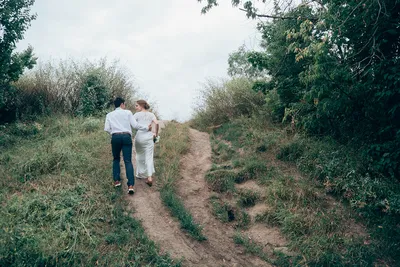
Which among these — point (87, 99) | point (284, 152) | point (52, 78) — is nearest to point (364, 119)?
point (284, 152)

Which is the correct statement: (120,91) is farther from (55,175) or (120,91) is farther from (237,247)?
(237,247)

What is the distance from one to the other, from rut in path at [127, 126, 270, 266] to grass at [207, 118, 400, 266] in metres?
0.32

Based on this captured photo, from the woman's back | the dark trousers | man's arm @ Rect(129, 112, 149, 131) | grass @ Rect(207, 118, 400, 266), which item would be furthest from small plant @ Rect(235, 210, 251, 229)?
man's arm @ Rect(129, 112, 149, 131)

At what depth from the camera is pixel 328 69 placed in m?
6.64

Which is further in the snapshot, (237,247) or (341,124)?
(341,124)

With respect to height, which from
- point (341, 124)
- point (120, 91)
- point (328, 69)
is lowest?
point (341, 124)

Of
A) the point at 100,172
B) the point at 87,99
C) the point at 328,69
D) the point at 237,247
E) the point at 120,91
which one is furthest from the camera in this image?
the point at 120,91

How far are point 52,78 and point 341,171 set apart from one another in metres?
12.3

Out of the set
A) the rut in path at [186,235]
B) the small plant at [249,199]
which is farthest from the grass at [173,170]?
the small plant at [249,199]

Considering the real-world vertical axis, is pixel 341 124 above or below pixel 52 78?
below

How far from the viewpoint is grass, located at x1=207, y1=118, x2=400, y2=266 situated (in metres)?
5.18

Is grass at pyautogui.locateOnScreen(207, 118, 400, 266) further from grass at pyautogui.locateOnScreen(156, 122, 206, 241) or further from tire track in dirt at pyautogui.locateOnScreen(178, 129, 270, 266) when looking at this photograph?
grass at pyautogui.locateOnScreen(156, 122, 206, 241)

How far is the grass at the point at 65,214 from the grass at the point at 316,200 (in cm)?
226

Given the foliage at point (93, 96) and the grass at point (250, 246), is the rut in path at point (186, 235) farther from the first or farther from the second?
the foliage at point (93, 96)
